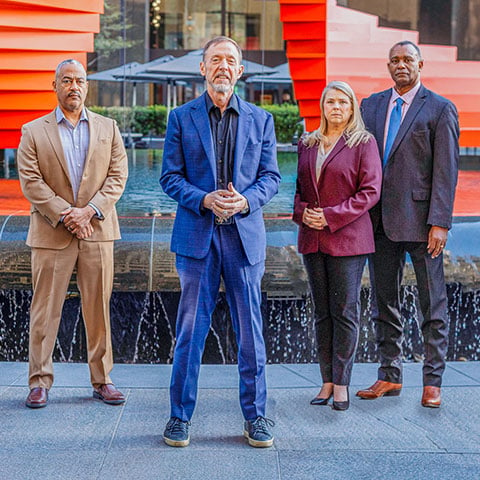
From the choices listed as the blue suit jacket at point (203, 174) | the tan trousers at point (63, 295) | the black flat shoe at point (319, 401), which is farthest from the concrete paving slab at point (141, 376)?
the blue suit jacket at point (203, 174)

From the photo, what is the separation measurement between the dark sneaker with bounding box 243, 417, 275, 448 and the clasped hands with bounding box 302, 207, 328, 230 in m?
0.98

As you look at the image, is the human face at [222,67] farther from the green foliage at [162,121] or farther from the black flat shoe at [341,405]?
the green foliage at [162,121]

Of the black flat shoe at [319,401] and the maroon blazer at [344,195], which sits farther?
the black flat shoe at [319,401]

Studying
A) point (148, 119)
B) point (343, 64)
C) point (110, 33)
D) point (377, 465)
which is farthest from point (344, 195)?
point (148, 119)

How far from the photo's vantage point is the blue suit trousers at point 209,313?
379cm

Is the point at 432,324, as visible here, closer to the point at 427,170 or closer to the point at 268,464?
the point at 427,170

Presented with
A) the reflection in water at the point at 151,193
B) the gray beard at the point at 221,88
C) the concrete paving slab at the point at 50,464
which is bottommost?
the concrete paving slab at the point at 50,464

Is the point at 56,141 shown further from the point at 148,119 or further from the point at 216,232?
the point at 148,119

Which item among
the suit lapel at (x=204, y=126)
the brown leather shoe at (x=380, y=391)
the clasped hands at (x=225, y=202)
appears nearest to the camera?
the clasped hands at (x=225, y=202)

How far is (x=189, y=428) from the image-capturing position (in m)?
4.01

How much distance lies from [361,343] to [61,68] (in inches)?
110

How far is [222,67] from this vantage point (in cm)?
369

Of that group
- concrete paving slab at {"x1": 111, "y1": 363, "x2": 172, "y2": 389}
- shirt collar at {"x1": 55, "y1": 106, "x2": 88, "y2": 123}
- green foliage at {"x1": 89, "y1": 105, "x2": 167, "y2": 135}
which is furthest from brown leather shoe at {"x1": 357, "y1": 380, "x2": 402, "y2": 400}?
green foliage at {"x1": 89, "y1": 105, "x2": 167, "y2": 135}

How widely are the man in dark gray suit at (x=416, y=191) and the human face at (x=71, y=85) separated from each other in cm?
152
